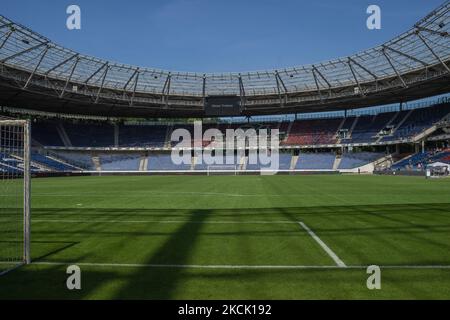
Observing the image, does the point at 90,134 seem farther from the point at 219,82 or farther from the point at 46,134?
the point at 219,82

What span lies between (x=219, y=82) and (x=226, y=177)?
21.2 m

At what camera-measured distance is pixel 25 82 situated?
5038 cm

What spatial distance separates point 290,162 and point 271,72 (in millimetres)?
17094

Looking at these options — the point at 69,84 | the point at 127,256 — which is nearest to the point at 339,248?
the point at 127,256

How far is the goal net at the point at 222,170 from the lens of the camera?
66.1 metres

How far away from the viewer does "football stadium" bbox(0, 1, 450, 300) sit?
6047mm

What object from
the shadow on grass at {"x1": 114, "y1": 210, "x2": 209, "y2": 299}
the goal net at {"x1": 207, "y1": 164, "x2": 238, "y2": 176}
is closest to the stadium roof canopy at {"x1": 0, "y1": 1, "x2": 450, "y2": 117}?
the goal net at {"x1": 207, "y1": 164, "x2": 238, "y2": 176}

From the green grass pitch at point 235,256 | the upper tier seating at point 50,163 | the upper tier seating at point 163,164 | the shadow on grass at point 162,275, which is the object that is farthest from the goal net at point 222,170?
the shadow on grass at point 162,275

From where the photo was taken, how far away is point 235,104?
66375 millimetres

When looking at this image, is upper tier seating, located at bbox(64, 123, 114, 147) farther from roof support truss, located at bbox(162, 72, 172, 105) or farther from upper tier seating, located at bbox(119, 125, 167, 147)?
roof support truss, located at bbox(162, 72, 172, 105)

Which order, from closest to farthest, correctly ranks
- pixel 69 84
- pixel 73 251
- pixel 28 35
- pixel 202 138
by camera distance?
pixel 73 251 < pixel 28 35 < pixel 69 84 < pixel 202 138

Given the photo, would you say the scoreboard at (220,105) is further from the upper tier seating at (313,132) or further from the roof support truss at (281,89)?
the upper tier seating at (313,132)

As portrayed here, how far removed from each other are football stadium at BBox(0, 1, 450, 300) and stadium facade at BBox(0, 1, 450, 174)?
0.30m

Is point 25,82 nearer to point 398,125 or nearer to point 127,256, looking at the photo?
point 127,256
